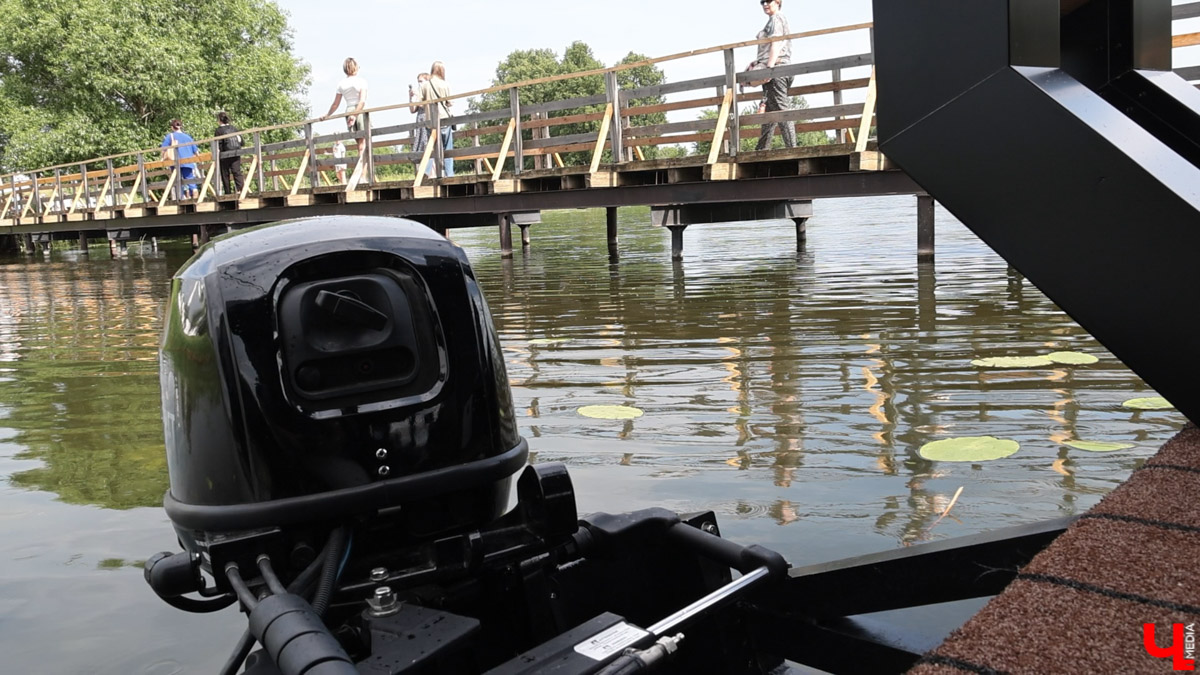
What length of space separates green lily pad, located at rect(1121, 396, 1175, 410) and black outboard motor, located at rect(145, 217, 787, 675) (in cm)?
Answer: 308

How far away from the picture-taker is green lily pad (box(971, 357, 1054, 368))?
5594mm

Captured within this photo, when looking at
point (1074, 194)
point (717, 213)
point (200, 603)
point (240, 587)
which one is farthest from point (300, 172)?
point (1074, 194)

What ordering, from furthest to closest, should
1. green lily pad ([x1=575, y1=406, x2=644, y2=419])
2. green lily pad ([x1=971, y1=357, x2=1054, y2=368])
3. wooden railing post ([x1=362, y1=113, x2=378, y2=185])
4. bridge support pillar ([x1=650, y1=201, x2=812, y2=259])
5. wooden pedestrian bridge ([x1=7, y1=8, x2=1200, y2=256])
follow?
wooden railing post ([x1=362, y1=113, x2=378, y2=185]) → bridge support pillar ([x1=650, y1=201, x2=812, y2=259]) → wooden pedestrian bridge ([x1=7, y1=8, x2=1200, y2=256]) → green lily pad ([x1=971, y1=357, x2=1054, y2=368]) → green lily pad ([x1=575, y1=406, x2=644, y2=419])

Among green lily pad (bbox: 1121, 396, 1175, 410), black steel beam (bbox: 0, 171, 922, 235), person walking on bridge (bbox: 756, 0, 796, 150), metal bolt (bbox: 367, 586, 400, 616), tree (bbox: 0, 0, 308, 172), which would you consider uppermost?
tree (bbox: 0, 0, 308, 172)

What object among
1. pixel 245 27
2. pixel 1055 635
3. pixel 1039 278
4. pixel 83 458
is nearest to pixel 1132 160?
pixel 1039 278

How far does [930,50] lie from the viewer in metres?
1.75

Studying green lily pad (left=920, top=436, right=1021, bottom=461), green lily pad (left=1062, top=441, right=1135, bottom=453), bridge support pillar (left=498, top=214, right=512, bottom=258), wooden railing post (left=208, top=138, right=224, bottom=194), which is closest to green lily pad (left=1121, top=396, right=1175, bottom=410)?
green lily pad (left=1062, top=441, right=1135, bottom=453)

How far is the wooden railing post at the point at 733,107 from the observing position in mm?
11633

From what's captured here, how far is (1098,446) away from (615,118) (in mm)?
9964

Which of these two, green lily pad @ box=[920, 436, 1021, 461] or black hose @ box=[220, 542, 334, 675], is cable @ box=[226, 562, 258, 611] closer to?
black hose @ box=[220, 542, 334, 675]

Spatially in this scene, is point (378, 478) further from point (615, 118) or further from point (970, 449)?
point (615, 118)

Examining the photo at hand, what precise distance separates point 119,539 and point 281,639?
2.29m

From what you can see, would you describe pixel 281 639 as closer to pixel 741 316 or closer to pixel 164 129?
pixel 741 316

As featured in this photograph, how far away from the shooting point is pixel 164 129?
36.1 metres
